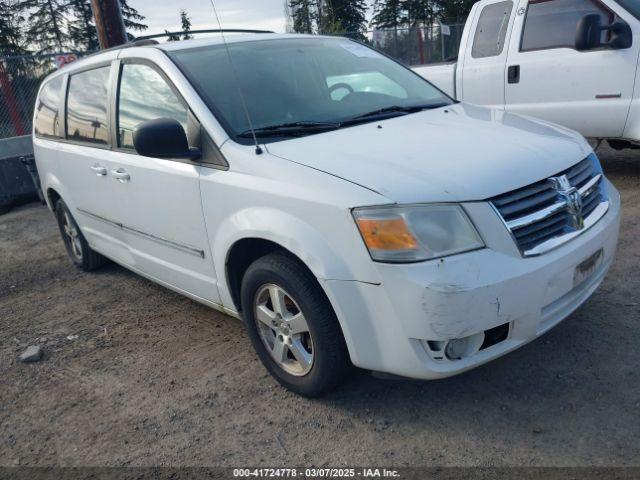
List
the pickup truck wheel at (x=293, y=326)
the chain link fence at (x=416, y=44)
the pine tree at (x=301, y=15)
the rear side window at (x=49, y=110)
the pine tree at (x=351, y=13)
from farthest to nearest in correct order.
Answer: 1. the pine tree at (x=351, y=13)
2. the pine tree at (x=301, y=15)
3. the chain link fence at (x=416, y=44)
4. the rear side window at (x=49, y=110)
5. the pickup truck wheel at (x=293, y=326)

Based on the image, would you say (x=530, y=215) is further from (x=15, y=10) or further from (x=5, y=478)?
(x=15, y=10)

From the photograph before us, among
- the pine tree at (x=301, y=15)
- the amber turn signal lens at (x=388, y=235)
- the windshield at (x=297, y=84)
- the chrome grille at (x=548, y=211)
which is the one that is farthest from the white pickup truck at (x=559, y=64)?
the pine tree at (x=301, y=15)

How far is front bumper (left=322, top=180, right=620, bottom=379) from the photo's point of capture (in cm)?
224

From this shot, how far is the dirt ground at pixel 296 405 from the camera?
8.08ft

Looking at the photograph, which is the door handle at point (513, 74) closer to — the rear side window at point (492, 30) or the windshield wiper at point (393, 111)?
the rear side window at point (492, 30)

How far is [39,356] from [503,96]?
201 inches

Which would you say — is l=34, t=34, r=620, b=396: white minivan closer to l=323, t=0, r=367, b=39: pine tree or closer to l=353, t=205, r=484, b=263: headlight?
l=353, t=205, r=484, b=263: headlight

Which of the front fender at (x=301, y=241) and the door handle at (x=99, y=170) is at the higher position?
the door handle at (x=99, y=170)

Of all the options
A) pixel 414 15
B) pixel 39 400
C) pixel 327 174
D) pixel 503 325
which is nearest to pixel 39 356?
pixel 39 400

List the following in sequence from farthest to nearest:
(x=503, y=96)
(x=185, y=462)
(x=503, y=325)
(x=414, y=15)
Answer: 1. (x=414, y=15)
2. (x=503, y=96)
3. (x=185, y=462)
4. (x=503, y=325)

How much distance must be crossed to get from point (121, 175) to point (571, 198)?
258 centimetres

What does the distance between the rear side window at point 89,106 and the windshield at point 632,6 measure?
460 cm

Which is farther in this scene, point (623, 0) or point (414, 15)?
point (414, 15)

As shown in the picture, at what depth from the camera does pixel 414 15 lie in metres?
41.0
